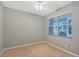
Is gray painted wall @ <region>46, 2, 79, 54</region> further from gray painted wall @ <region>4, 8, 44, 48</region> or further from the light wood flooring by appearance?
gray painted wall @ <region>4, 8, 44, 48</region>

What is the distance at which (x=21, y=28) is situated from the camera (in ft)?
4.94

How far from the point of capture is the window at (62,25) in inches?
54.6

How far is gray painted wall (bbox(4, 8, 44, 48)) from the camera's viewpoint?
56.2 inches

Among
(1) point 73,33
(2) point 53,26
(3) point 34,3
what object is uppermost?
(3) point 34,3

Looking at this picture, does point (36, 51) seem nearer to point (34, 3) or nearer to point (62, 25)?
point (62, 25)

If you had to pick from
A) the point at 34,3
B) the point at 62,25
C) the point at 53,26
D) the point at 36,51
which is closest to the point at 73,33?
the point at 62,25

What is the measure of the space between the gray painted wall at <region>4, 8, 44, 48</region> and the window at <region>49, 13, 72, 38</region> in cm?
21

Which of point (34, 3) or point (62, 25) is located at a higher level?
point (34, 3)

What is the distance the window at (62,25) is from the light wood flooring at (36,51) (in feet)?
0.95

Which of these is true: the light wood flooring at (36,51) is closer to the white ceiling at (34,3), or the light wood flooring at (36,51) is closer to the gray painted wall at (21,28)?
the gray painted wall at (21,28)

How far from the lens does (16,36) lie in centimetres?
148

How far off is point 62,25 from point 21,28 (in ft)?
2.27

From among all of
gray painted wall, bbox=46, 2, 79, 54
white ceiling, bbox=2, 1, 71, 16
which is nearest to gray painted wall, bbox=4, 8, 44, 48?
white ceiling, bbox=2, 1, 71, 16

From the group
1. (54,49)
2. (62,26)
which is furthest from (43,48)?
(62,26)
